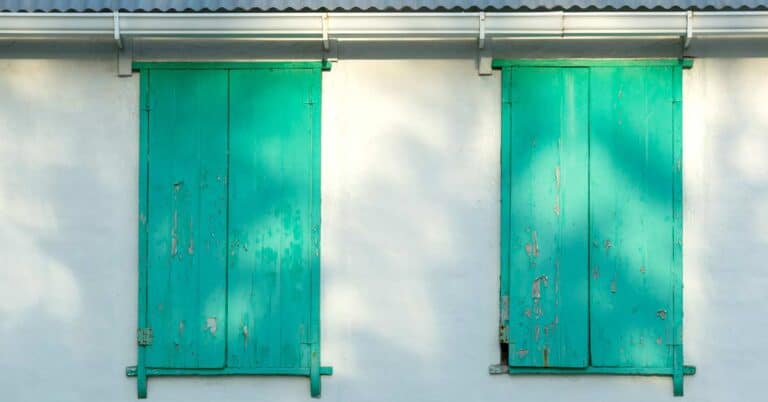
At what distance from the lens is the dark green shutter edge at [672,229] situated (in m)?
7.64

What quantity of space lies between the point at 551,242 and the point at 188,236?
242 cm

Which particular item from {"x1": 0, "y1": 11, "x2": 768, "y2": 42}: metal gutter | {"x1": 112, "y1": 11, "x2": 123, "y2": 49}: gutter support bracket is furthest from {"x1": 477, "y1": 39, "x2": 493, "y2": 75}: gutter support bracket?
{"x1": 112, "y1": 11, "x2": 123, "y2": 49}: gutter support bracket

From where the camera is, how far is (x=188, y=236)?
7.74 m

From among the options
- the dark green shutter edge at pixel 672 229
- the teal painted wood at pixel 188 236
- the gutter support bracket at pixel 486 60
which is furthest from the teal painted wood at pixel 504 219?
the teal painted wood at pixel 188 236

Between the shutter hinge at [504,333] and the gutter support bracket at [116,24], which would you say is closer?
the gutter support bracket at [116,24]

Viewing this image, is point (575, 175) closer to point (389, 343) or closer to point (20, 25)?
point (389, 343)

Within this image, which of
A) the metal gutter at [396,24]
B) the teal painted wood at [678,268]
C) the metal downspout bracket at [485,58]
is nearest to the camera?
the metal gutter at [396,24]

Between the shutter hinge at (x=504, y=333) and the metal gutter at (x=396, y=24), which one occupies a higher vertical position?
the metal gutter at (x=396, y=24)

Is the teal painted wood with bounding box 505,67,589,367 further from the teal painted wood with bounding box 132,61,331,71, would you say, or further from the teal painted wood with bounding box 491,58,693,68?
the teal painted wood with bounding box 132,61,331,71

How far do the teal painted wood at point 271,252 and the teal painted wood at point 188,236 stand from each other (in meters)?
0.10

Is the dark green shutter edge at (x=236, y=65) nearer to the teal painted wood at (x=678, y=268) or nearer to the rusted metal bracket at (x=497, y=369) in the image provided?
the rusted metal bracket at (x=497, y=369)

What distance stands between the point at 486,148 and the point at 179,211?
2.10 m

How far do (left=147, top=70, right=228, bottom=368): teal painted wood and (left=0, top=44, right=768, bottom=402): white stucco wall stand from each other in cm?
17

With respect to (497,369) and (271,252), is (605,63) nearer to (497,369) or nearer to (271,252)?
(497,369)
